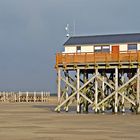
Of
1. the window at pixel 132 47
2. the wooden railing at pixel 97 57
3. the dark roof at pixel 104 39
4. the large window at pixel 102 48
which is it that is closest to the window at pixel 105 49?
the large window at pixel 102 48

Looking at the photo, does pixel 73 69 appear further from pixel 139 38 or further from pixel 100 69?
pixel 139 38

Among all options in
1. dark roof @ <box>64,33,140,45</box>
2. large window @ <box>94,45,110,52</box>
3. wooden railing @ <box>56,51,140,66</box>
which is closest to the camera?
wooden railing @ <box>56,51,140,66</box>

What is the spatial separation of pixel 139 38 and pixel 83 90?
24.4ft

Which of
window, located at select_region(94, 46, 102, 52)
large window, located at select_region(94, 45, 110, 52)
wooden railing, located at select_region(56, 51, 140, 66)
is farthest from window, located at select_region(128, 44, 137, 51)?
wooden railing, located at select_region(56, 51, 140, 66)

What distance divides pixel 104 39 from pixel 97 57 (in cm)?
564

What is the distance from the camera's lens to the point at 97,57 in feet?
141

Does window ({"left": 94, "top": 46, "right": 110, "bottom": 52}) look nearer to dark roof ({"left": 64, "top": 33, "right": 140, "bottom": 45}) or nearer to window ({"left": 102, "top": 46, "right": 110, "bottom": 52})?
window ({"left": 102, "top": 46, "right": 110, "bottom": 52})

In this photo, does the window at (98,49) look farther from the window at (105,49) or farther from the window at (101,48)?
the window at (105,49)

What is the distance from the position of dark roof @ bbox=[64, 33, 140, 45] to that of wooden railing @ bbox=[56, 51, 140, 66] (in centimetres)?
352

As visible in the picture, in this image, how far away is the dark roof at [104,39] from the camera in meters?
46.1

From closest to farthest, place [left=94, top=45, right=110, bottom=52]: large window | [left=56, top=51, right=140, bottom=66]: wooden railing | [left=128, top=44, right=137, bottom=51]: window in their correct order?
[left=56, top=51, right=140, bottom=66]: wooden railing → [left=128, top=44, right=137, bottom=51]: window → [left=94, top=45, right=110, bottom=52]: large window

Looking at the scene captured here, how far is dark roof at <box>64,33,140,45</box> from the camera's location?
4609cm

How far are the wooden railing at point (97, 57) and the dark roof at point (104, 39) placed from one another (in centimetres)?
352

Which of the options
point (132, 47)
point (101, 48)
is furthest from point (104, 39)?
point (132, 47)
